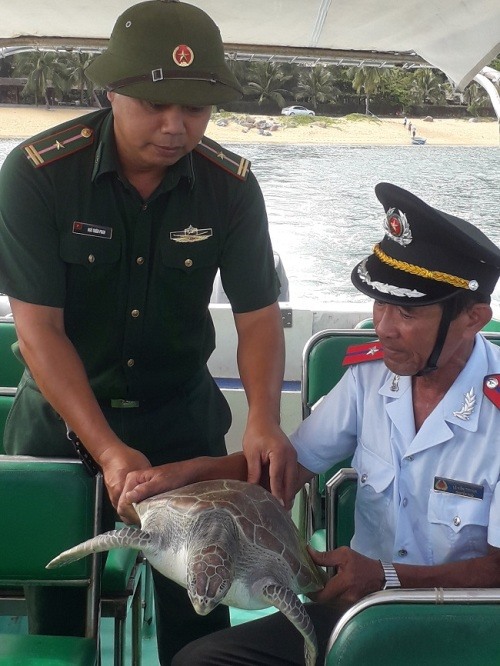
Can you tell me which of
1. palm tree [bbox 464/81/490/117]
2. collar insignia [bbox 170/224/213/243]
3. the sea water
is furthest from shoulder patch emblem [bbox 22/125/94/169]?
palm tree [bbox 464/81/490/117]

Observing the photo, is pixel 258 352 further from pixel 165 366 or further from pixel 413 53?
pixel 413 53

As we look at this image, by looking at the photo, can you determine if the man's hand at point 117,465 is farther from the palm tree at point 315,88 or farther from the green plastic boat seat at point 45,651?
the palm tree at point 315,88

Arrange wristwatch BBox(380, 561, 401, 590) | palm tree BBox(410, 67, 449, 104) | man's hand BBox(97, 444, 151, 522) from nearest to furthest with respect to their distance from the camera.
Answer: wristwatch BBox(380, 561, 401, 590)
man's hand BBox(97, 444, 151, 522)
palm tree BBox(410, 67, 449, 104)

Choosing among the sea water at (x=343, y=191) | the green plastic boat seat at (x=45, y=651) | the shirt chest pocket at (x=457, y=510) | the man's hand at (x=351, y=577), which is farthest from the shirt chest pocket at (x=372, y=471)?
the sea water at (x=343, y=191)

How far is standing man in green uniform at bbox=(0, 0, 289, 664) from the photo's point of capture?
158cm

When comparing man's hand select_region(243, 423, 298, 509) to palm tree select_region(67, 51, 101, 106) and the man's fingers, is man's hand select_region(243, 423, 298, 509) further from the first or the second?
palm tree select_region(67, 51, 101, 106)

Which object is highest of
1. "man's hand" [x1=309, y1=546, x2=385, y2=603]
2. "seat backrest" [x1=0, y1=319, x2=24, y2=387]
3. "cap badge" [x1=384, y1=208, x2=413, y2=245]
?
"cap badge" [x1=384, y1=208, x2=413, y2=245]

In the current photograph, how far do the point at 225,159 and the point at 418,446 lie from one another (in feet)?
2.53

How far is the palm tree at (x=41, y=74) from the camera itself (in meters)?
6.07

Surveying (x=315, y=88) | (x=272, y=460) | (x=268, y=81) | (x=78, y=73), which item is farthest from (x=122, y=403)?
(x=315, y=88)

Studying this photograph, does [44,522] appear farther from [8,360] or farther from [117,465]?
[8,360]

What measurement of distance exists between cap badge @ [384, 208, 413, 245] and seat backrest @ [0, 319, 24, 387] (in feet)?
5.03

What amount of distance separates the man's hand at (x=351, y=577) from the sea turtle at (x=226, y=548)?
0.09 feet

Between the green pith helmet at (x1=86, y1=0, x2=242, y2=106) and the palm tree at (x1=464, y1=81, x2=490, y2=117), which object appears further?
the palm tree at (x1=464, y1=81, x2=490, y2=117)
